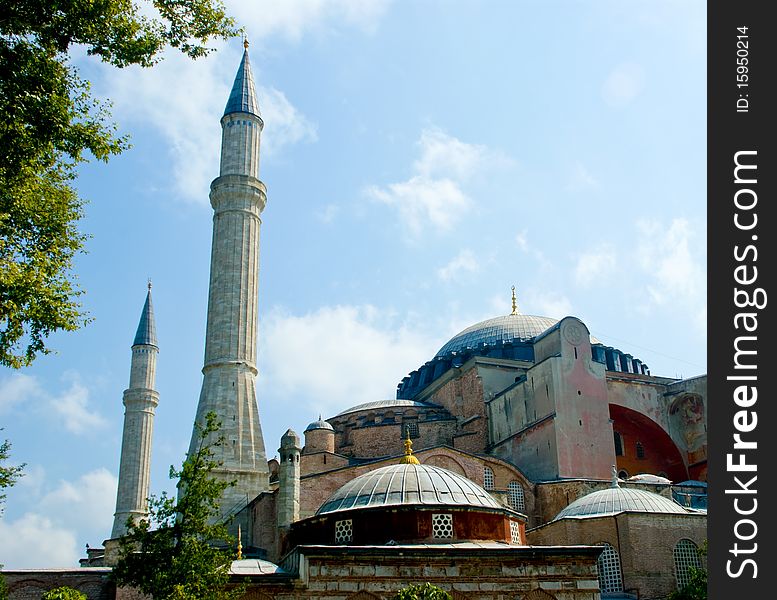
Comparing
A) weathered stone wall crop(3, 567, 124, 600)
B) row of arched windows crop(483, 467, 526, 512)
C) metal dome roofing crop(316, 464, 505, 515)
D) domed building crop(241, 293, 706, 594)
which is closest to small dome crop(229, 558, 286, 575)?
domed building crop(241, 293, 706, 594)

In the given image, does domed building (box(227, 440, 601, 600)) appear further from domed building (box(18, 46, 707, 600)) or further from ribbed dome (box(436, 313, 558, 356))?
ribbed dome (box(436, 313, 558, 356))

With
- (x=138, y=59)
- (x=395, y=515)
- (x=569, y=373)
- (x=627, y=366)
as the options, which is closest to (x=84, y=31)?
(x=138, y=59)

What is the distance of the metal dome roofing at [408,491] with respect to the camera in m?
16.3

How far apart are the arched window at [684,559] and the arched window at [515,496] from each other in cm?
598

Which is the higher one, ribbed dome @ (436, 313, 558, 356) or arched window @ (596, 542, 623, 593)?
ribbed dome @ (436, 313, 558, 356)

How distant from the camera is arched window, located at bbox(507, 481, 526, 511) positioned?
2547 centimetres

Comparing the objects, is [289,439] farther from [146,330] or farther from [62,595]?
[146,330]

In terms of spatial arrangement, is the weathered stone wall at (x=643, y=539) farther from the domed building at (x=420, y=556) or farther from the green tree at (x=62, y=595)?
the green tree at (x=62, y=595)

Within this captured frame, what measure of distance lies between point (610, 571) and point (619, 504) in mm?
1675

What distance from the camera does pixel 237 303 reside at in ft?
90.2

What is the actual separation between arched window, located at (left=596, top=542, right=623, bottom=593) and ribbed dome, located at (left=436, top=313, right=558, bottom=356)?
14874 mm

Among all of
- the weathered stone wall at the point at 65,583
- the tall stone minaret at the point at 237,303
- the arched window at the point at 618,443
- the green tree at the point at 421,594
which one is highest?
the tall stone minaret at the point at 237,303

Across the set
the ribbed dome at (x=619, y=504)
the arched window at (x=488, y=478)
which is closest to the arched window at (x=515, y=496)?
the arched window at (x=488, y=478)
